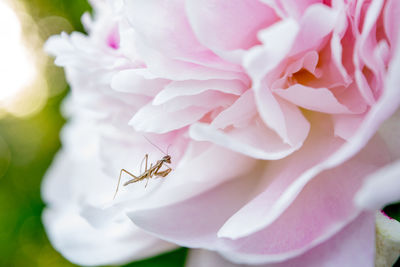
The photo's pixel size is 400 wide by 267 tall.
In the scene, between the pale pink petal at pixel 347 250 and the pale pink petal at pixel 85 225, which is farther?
the pale pink petal at pixel 85 225

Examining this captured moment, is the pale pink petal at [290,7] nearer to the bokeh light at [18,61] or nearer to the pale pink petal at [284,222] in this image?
the pale pink petal at [284,222]

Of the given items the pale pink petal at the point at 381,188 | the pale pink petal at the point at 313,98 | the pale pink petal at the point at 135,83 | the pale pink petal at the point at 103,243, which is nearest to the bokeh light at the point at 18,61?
the pale pink petal at the point at 103,243

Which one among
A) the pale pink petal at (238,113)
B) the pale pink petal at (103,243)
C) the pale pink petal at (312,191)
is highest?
the pale pink petal at (238,113)

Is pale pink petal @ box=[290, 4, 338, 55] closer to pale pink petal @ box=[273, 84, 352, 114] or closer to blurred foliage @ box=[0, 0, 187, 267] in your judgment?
pale pink petal @ box=[273, 84, 352, 114]

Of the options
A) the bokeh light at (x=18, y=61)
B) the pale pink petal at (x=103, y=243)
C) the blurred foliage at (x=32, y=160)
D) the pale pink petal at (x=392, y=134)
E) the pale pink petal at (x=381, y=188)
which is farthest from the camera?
the bokeh light at (x=18, y=61)

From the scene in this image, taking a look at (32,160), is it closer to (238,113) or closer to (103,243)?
(103,243)

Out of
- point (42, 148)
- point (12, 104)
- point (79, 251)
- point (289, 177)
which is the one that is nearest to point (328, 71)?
point (289, 177)

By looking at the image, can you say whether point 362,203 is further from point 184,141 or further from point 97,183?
point 97,183

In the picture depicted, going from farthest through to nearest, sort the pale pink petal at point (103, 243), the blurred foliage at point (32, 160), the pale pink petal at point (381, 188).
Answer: the blurred foliage at point (32, 160) → the pale pink petal at point (103, 243) → the pale pink petal at point (381, 188)
